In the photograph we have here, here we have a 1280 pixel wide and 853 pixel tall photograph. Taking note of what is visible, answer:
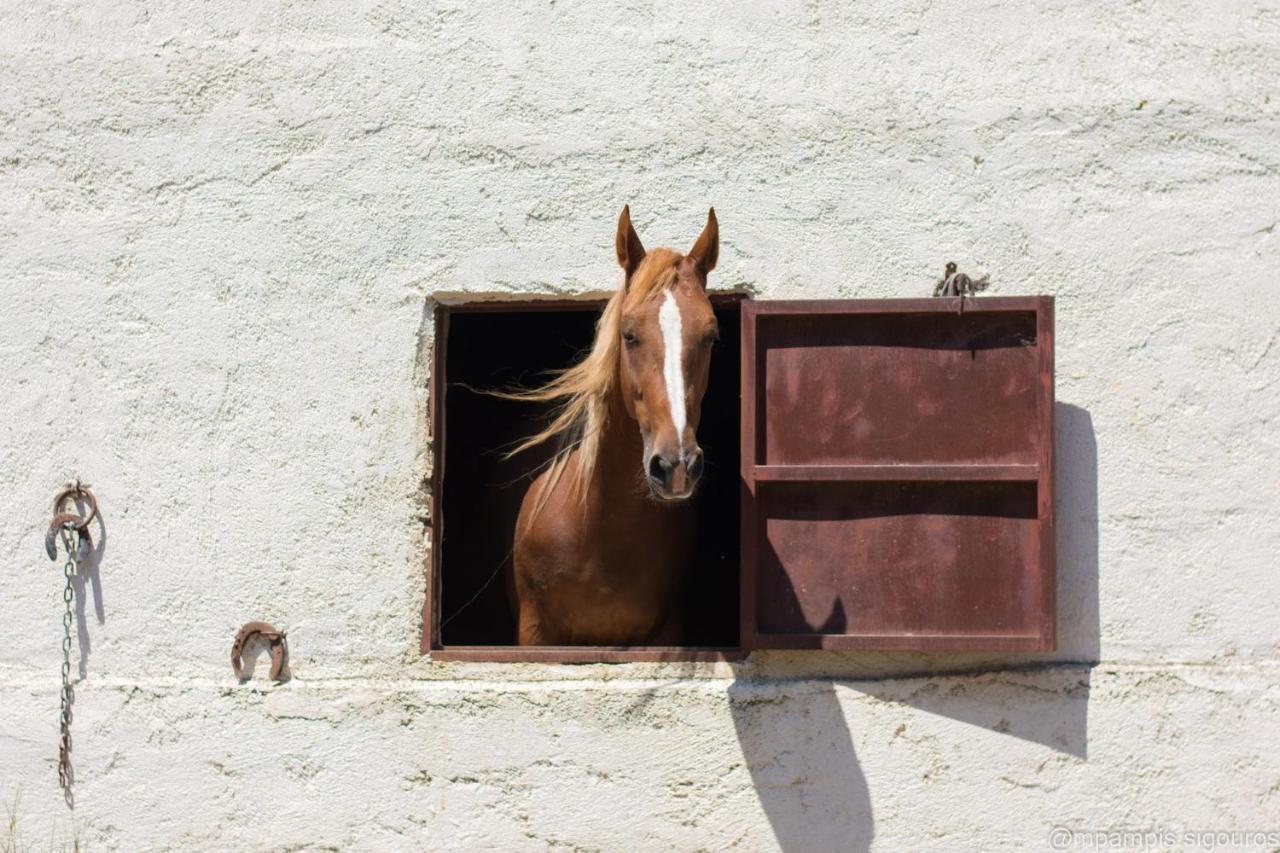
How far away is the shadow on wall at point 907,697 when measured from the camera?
365 centimetres

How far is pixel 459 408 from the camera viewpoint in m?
6.32

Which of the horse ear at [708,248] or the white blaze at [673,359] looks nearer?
the white blaze at [673,359]

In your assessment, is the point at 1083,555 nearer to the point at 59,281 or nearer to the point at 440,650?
the point at 440,650

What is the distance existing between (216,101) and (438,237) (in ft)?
2.42

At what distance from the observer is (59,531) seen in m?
3.92

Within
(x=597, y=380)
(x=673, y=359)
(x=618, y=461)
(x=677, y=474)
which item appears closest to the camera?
(x=677, y=474)

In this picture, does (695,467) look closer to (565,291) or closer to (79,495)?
(565,291)

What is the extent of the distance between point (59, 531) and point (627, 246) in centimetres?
174

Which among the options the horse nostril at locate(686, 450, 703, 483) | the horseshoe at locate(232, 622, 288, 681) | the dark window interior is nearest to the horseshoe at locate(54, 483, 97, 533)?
the horseshoe at locate(232, 622, 288, 681)

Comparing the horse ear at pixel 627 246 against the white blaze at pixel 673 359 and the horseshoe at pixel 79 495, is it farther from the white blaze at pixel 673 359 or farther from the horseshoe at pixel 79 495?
the horseshoe at pixel 79 495

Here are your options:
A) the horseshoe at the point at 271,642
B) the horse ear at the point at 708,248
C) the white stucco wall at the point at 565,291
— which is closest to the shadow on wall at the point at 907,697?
the white stucco wall at the point at 565,291

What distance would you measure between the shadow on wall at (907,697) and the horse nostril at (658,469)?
71 centimetres

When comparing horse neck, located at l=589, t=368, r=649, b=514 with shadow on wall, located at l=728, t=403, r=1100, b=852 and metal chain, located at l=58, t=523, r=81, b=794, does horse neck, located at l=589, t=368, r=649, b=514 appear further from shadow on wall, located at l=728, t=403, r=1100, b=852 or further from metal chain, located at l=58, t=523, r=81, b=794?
metal chain, located at l=58, t=523, r=81, b=794

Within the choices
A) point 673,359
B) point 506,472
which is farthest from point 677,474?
point 506,472
